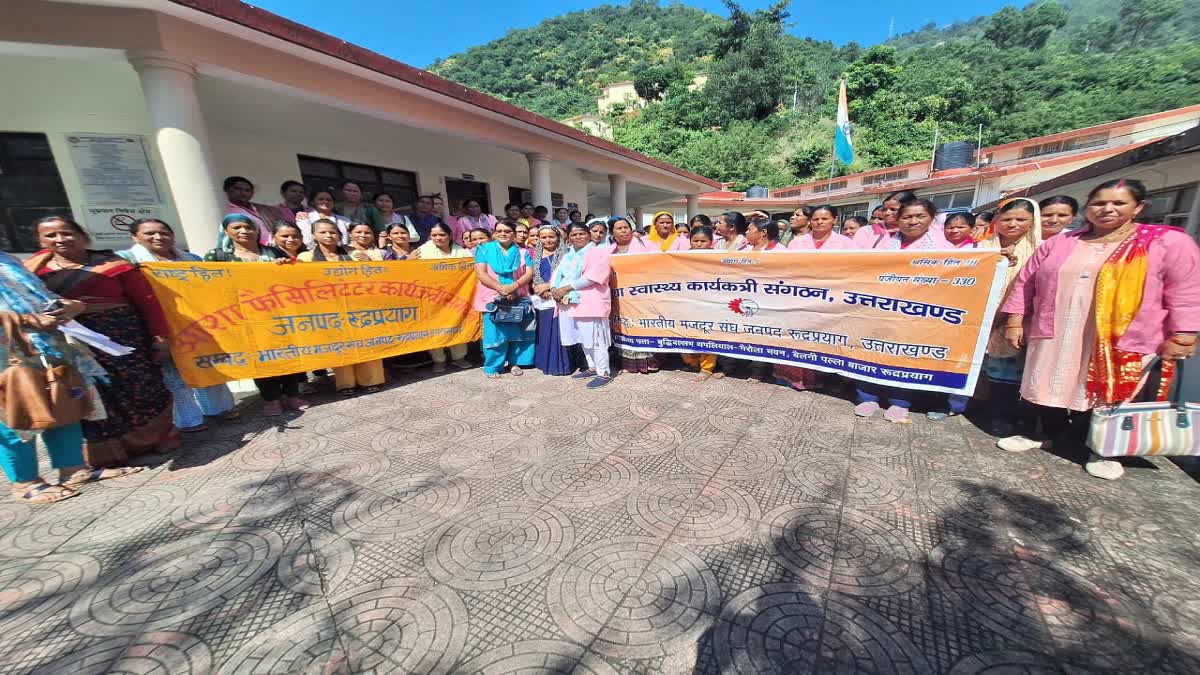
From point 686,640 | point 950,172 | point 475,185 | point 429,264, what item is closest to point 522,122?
point 475,185

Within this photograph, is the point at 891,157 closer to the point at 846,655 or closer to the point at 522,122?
the point at 522,122

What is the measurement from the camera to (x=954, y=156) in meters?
23.4

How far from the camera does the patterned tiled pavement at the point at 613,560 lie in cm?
149

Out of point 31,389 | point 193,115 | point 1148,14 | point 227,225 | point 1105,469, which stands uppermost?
point 1148,14

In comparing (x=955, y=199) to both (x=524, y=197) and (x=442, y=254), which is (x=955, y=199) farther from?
(x=442, y=254)

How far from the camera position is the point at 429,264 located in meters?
4.42

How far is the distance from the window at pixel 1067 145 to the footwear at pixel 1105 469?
100.0 feet

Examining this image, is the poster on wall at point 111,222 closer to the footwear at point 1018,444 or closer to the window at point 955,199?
the footwear at point 1018,444

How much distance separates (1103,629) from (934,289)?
2212mm

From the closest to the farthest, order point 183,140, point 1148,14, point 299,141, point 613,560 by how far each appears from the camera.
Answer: point 613,560 → point 183,140 → point 299,141 → point 1148,14

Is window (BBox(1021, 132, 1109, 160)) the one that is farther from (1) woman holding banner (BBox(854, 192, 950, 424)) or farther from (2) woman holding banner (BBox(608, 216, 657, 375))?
(2) woman holding banner (BBox(608, 216, 657, 375))

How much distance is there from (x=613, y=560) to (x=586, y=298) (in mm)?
2708

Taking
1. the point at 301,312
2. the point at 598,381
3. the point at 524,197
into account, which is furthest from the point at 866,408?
the point at 524,197

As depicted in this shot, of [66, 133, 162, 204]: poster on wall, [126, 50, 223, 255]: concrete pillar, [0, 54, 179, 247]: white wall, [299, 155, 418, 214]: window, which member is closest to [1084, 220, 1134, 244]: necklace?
[126, 50, 223, 255]: concrete pillar
